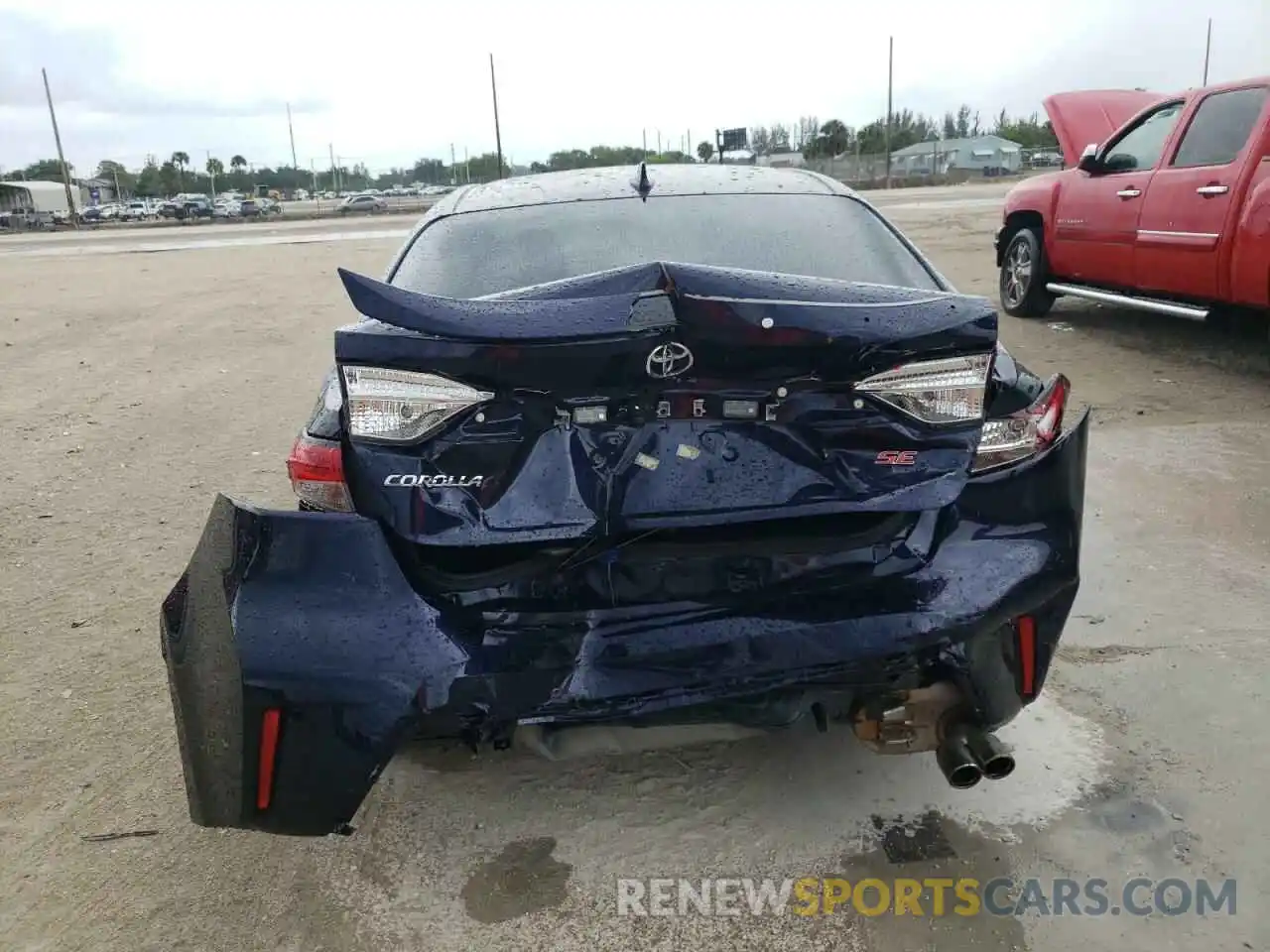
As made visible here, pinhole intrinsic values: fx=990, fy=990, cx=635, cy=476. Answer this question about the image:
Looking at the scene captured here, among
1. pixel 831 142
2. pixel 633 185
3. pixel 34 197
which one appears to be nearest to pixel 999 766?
pixel 633 185

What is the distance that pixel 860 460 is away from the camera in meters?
2.07

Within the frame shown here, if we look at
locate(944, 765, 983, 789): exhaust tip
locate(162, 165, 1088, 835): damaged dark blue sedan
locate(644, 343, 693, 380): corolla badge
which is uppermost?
locate(644, 343, 693, 380): corolla badge

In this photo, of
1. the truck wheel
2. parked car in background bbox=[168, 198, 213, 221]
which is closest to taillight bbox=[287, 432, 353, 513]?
the truck wheel

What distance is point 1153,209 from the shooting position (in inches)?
277

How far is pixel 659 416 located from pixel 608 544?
11.3 inches

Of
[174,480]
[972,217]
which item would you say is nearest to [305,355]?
[174,480]

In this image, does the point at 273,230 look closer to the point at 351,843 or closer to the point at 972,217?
the point at 972,217

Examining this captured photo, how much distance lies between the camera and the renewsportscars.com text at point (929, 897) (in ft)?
7.39

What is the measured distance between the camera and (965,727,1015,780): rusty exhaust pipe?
85.7 inches

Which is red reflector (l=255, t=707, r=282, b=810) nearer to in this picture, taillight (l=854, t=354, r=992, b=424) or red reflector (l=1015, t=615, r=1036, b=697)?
taillight (l=854, t=354, r=992, b=424)

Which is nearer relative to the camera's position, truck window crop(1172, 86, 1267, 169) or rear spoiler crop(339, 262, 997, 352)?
rear spoiler crop(339, 262, 997, 352)

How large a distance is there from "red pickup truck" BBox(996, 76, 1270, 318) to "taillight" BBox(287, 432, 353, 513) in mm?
5881

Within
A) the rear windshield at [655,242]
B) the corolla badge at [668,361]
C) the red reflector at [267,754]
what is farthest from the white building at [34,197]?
the corolla badge at [668,361]

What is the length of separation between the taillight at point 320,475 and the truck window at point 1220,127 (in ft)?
21.2
